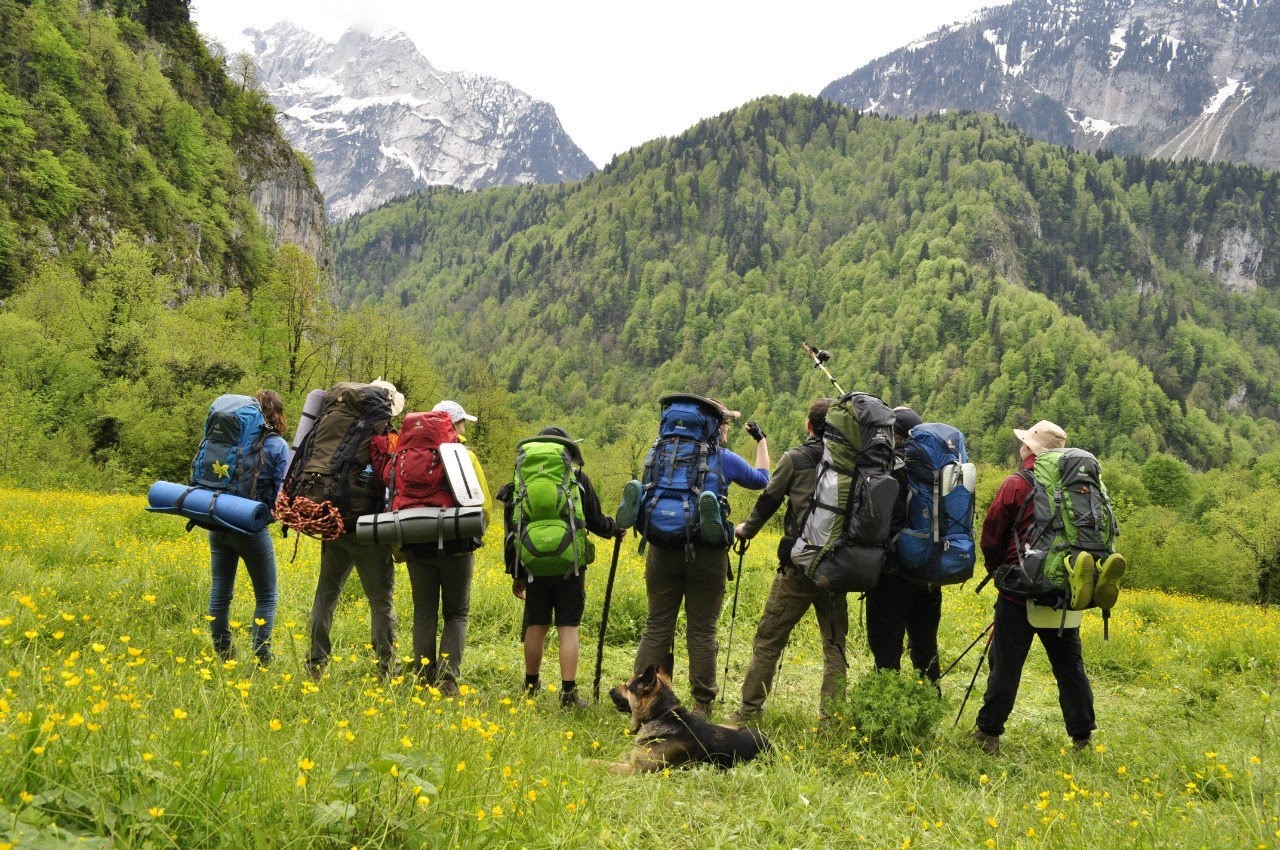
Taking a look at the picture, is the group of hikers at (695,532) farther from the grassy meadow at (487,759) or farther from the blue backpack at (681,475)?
the grassy meadow at (487,759)

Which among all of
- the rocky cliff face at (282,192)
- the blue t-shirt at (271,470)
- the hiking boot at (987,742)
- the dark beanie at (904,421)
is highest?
the rocky cliff face at (282,192)

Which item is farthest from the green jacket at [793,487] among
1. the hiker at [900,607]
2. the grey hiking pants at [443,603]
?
the grey hiking pants at [443,603]

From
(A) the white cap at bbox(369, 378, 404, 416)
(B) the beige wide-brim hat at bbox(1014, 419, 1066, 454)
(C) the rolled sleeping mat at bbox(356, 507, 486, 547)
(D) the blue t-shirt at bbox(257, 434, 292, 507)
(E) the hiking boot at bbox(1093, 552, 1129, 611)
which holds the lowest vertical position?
(E) the hiking boot at bbox(1093, 552, 1129, 611)

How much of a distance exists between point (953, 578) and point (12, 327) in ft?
99.6

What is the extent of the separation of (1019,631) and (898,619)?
837mm

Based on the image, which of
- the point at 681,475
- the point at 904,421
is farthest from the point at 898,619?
the point at 681,475

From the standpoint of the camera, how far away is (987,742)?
5270 mm

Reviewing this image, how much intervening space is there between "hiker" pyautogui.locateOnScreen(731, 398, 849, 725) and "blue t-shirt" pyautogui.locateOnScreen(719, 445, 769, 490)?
0.34 ft

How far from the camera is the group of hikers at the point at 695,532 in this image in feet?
16.6

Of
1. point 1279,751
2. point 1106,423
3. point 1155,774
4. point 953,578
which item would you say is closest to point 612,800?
point 953,578

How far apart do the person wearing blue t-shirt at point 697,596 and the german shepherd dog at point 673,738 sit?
2.89 ft

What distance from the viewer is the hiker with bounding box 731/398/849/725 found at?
17.8 ft

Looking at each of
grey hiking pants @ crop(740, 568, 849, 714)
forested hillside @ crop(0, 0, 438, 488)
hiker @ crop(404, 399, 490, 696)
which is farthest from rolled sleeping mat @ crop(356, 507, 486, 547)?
forested hillside @ crop(0, 0, 438, 488)

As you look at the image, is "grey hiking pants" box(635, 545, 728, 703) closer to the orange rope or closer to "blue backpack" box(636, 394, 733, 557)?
"blue backpack" box(636, 394, 733, 557)
